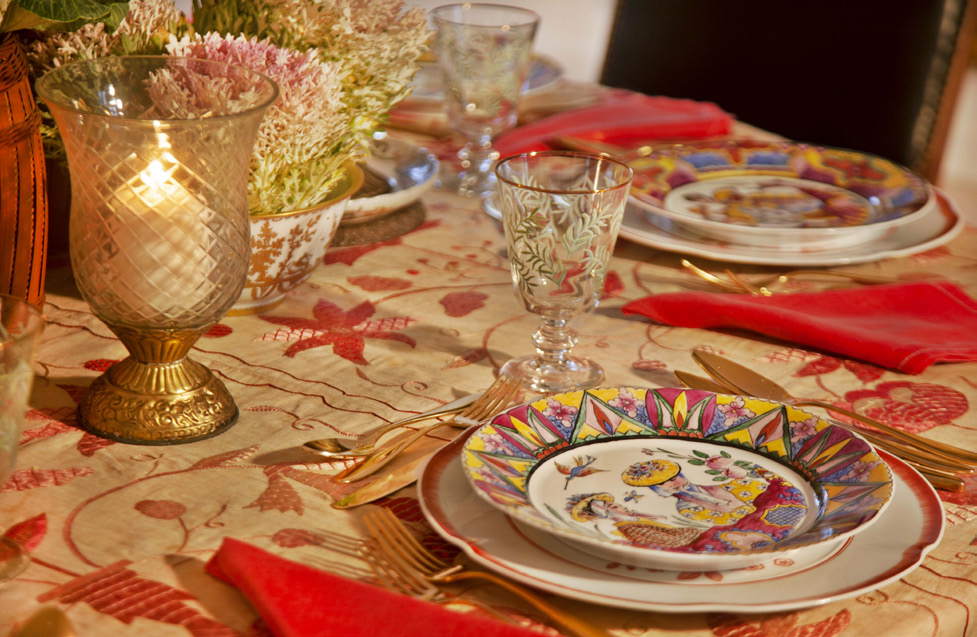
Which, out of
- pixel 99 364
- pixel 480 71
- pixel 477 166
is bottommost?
pixel 99 364

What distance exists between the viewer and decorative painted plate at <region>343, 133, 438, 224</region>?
1.12 m

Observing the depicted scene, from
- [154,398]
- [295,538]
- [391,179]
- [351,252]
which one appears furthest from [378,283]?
[295,538]

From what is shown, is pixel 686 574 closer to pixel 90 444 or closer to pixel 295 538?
pixel 295 538

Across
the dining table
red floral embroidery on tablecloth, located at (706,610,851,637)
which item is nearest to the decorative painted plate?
the dining table

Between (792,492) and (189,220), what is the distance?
429 mm

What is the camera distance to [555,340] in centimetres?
82

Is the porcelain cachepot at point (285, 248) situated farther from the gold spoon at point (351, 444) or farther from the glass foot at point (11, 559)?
the glass foot at point (11, 559)

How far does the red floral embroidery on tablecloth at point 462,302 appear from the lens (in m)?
0.95

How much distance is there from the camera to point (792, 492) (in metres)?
0.62

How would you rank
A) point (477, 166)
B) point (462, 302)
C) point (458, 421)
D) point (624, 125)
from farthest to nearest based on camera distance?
point (624, 125) → point (477, 166) → point (462, 302) → point (458, 421)

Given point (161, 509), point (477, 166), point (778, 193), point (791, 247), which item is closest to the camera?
point (161, 509)

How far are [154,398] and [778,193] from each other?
788mm

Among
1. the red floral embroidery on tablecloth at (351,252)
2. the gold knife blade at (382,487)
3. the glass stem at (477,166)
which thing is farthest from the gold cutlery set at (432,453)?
the glass stem at (477,166)

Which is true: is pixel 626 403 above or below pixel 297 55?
below
